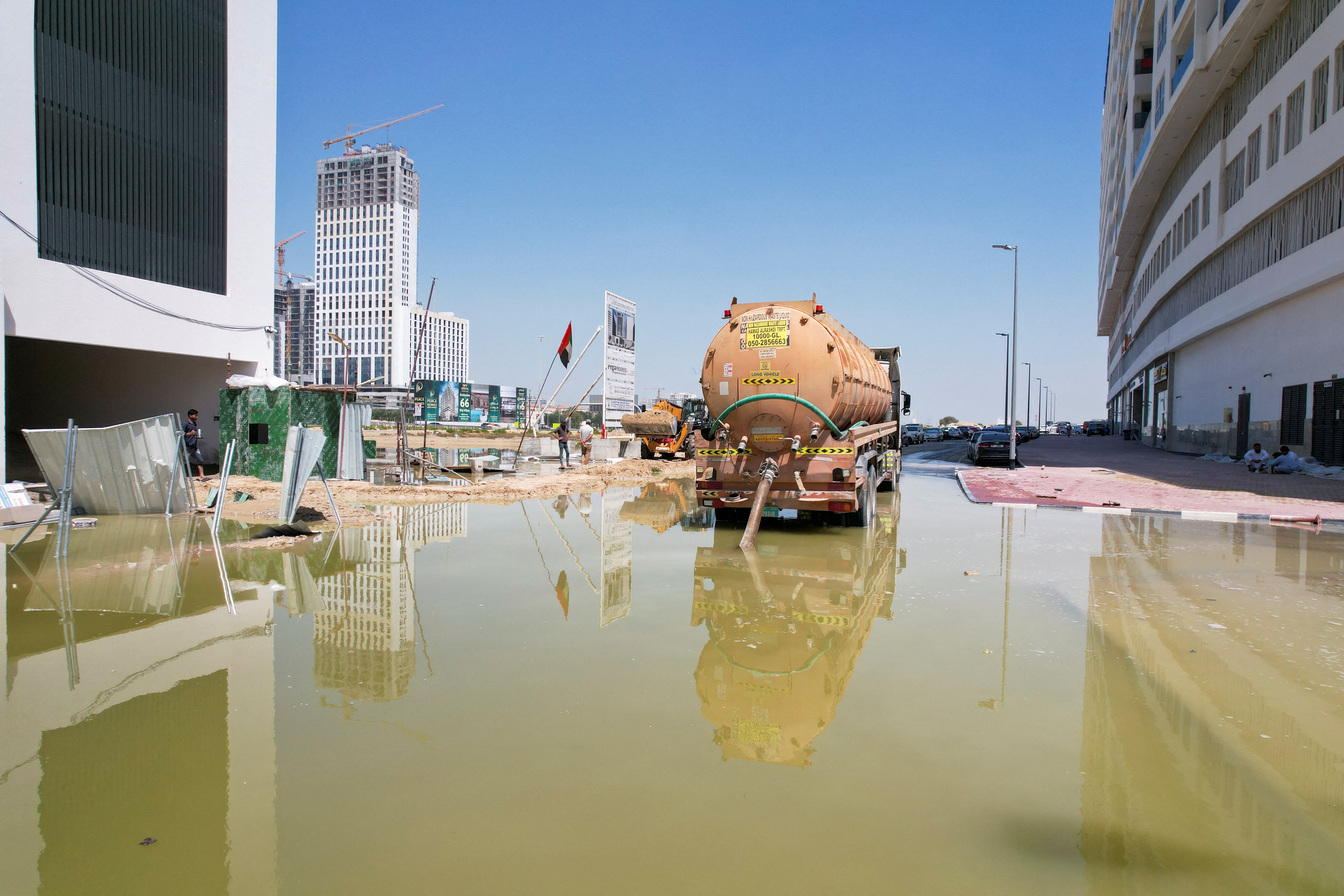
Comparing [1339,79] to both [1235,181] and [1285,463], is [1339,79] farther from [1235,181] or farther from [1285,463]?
[1285,463]

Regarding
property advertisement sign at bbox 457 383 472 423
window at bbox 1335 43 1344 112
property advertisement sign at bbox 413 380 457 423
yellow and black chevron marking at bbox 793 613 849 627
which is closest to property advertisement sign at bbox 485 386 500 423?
property advertisement sign at bbox 457 383 472 423

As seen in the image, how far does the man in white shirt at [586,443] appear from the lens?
25578 mm

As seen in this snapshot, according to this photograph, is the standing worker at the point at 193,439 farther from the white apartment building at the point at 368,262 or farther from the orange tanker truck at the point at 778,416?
the white apartment building at the point at 368,262

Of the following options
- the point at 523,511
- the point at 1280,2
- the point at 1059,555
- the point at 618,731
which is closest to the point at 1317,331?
the point at 1280,2

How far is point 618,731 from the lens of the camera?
4.42 metres

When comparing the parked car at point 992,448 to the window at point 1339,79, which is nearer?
the window at point 1339,79

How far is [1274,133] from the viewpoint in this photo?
1019 inches

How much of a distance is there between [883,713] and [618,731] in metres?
1.70

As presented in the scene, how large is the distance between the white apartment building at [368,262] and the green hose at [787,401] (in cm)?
11152

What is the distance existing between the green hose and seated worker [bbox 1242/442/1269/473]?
1991 cm

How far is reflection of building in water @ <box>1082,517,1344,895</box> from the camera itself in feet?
10.6

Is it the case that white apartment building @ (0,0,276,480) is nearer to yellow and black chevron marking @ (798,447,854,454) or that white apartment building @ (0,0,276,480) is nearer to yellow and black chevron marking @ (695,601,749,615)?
yellow and black chevron marking @ (695,601,749,615)

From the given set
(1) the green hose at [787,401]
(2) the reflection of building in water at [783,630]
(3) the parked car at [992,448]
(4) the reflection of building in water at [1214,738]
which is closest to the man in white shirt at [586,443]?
(1) the green hose at [787,401]

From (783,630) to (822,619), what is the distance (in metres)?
0.54
